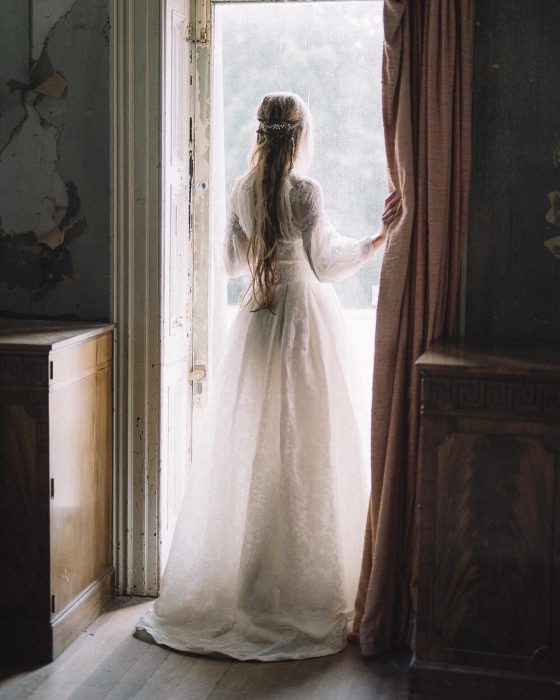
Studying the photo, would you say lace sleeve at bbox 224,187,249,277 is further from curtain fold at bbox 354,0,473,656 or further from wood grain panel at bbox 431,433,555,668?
wood grain panel at bbox 431,433,555,668

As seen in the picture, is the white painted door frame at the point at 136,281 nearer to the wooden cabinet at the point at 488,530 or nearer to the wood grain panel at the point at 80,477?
the wood grain panel at the point at 80,477

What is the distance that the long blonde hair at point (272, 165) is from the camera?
3.34 m

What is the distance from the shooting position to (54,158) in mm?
3689

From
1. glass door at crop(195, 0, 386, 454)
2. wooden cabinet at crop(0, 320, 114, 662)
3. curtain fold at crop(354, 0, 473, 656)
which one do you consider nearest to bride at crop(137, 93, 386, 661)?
curtain fold at crop(354, 0, 473, 656)

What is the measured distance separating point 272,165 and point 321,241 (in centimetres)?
31

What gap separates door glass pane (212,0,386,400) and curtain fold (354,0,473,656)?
1.08 feet

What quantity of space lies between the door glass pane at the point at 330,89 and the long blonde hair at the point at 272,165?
7.7 inches

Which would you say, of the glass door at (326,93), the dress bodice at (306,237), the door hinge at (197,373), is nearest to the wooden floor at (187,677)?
the glass door at (326,93)

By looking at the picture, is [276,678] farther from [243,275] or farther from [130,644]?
[243,275]

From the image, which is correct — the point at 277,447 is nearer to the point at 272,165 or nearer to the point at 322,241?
the point at 322,241

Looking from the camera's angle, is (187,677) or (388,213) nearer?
(187,677)

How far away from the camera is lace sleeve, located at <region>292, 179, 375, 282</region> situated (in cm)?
335

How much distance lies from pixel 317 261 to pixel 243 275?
1.49 ft

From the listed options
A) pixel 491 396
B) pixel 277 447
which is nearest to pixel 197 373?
pixel 277 447
